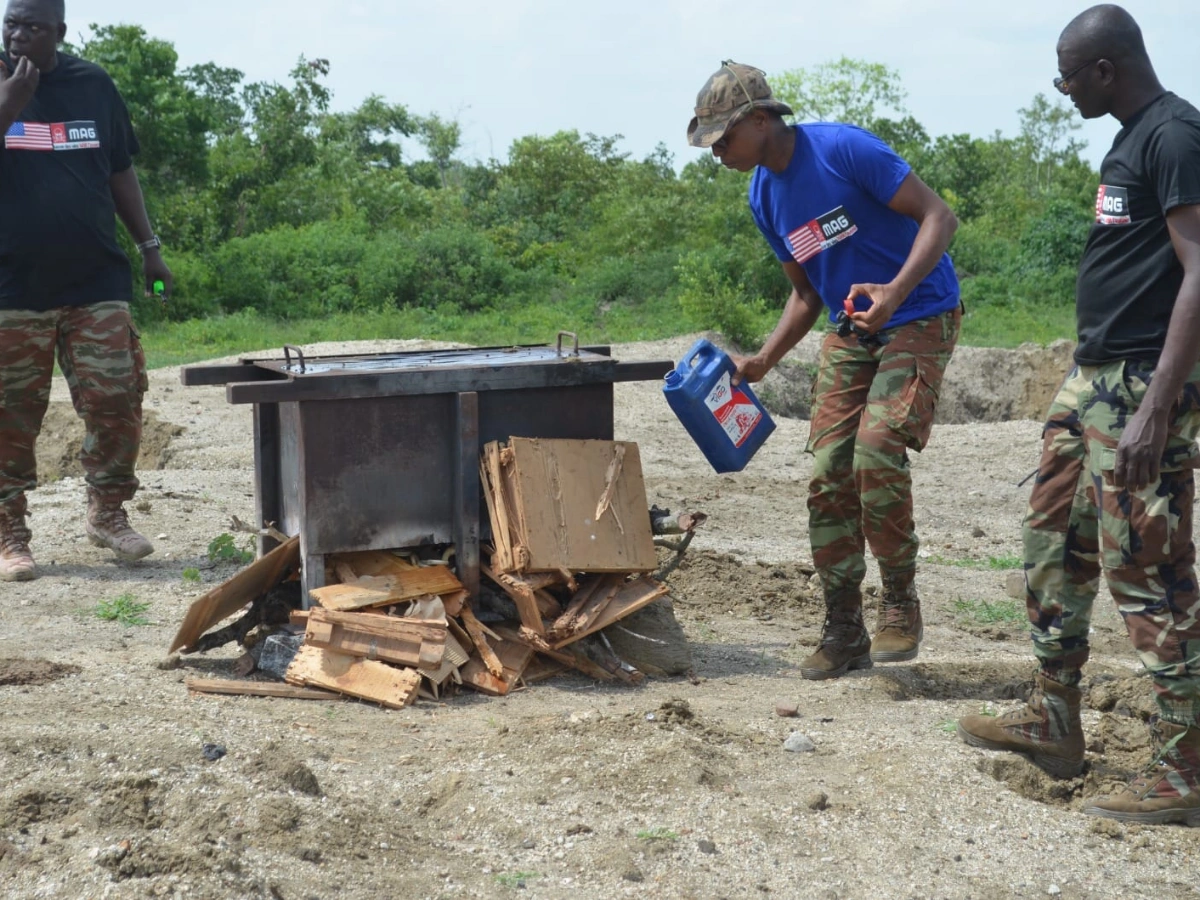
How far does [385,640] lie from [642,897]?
1.64 m

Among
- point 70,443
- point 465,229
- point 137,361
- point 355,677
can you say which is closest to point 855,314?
point 355,677

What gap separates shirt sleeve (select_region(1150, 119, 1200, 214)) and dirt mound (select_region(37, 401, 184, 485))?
24.9 feet

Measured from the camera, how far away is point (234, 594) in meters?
4.62

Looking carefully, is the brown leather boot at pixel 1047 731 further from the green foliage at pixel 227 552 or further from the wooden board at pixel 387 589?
the green foliage at pixel 227 552

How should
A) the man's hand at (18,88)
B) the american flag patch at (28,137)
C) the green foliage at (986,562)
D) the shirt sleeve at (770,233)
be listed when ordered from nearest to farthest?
the shirt sleeve at (770,233) < the man's hand at (18,88) < the american flag patch at (28,137) < the green foliage at (986,562)

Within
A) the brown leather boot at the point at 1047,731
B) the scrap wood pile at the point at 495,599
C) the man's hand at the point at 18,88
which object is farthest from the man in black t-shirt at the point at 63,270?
the brown leather boot at the point at 1047,731

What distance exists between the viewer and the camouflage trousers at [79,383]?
5.76 m

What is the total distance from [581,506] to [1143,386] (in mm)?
2015

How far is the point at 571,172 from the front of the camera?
106 ft

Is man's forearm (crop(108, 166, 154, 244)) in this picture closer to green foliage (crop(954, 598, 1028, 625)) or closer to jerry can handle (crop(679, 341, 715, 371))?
jerry can handle (crop(679, 341, 715, 371))

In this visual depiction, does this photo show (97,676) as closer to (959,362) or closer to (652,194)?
(959,362)

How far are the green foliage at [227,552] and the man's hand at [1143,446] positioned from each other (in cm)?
404

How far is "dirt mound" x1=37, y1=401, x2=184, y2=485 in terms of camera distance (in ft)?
31.1

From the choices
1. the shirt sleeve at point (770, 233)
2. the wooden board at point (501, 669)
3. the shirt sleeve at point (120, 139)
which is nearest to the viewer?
the wooden board at point (501, 669)
